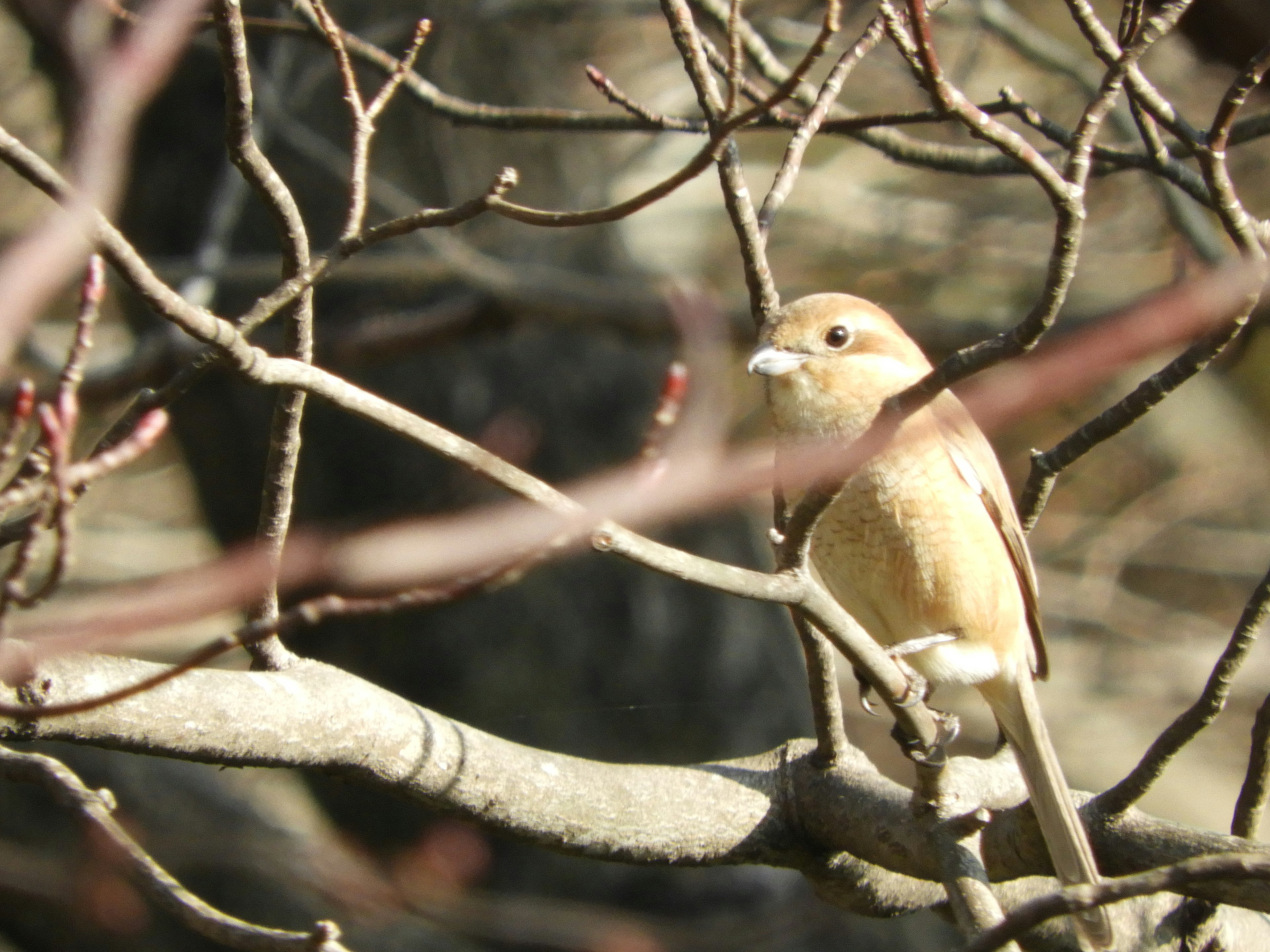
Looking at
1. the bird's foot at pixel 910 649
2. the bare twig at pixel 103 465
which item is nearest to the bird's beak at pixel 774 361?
the bird's foot at pixel 910 649

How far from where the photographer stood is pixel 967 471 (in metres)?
3.88

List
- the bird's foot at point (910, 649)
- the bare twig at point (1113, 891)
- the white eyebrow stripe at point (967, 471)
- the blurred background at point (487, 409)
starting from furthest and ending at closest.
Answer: the blurred background at point (487, 409) < the white eyebrow stripe at point (967, 471) < the bird's foot at point (910, 649) < the bare twig at point (1113, 891)

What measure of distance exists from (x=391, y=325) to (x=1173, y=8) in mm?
4261

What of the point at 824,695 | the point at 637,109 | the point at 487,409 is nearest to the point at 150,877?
the point at 824,695

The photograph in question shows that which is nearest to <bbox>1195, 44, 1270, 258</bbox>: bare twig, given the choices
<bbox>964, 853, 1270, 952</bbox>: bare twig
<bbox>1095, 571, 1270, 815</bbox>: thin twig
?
<bbox>1095, 571, 1270, 815</bbox>: thin twig

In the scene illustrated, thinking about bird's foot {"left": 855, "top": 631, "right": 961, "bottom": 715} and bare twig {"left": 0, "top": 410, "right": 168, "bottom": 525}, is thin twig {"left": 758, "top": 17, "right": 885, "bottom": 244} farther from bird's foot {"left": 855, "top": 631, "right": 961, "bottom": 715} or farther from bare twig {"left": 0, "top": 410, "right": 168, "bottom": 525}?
bare twig {"left": 0, "top": 410, "right": 168, "bottom": 525}

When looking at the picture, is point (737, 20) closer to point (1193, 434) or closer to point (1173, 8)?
point (1173, 8)

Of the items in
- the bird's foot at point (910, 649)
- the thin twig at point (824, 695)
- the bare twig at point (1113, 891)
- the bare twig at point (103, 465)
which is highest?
the bird's foot at point (910, 649)

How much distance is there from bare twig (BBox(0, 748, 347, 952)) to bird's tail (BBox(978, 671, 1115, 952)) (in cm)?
165

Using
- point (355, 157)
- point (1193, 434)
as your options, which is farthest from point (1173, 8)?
point (1193, 434)

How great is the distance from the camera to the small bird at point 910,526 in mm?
3594

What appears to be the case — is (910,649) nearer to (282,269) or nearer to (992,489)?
(992,489)

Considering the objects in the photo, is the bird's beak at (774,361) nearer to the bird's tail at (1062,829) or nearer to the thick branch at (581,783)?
the thick branch at (581,783)

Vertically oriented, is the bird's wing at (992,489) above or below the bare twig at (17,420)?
above
